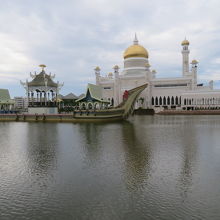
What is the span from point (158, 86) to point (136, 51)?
15.9 meters

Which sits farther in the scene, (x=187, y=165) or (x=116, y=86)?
(x=116, y=86)

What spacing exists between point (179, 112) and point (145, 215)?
5719cm

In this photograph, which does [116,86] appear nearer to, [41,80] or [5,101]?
[5,101]

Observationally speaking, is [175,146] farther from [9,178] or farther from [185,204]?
[9,178]

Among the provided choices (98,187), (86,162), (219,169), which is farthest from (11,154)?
(219,169)

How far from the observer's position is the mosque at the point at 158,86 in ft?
223

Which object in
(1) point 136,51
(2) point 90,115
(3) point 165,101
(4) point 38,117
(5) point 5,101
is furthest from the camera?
(1) point 136,51

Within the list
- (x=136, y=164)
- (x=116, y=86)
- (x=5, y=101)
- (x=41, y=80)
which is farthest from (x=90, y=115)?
(x=116, y=86)

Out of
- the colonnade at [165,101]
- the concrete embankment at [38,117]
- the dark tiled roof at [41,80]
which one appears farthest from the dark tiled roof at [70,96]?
the concrete embankment at [38,117]

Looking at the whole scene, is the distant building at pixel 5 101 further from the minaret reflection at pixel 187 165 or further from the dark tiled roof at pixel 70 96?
the minaret reflection at pixel 187 165

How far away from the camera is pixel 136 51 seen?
80.3 m

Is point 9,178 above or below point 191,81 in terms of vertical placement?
below

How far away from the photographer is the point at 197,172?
974cm

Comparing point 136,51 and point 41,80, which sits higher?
point 136,51
